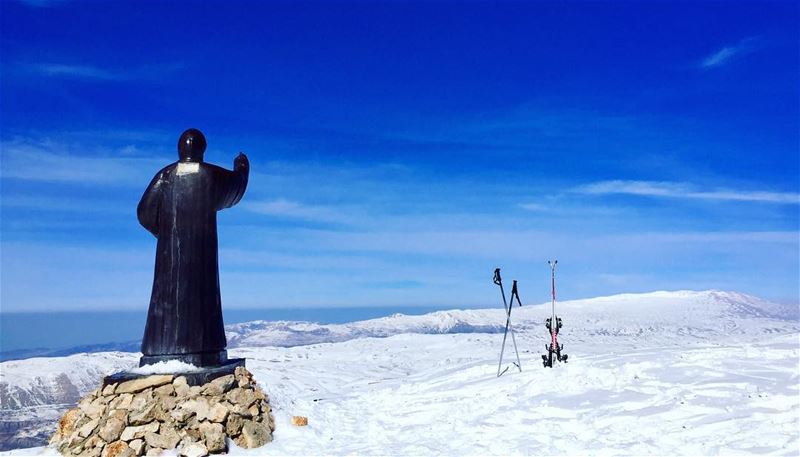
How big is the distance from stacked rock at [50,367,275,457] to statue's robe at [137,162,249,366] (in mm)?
522

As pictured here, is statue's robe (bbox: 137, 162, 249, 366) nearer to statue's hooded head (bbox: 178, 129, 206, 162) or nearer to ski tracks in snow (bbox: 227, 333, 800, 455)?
statue's hooded head (bbox: 178, 129, 206, 162)

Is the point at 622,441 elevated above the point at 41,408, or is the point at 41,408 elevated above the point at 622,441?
the point at 622,441

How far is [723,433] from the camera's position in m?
8.46

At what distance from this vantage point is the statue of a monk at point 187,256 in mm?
9164

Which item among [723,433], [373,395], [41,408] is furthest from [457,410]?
[41,408]

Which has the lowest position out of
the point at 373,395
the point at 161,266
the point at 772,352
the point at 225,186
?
the point at 373,395

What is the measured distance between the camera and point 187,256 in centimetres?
941

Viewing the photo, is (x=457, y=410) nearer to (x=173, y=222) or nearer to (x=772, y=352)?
(x=173, y=222)

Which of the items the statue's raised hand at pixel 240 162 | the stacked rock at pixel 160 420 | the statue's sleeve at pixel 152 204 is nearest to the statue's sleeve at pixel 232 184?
the statue's raised hand at pixel 240 162

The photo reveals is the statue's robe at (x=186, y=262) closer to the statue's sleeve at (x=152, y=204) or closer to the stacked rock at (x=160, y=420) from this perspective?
the statue's sleeve at (x=152, y=204)

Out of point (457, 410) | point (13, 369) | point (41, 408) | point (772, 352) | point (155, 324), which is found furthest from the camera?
point (13, 369)

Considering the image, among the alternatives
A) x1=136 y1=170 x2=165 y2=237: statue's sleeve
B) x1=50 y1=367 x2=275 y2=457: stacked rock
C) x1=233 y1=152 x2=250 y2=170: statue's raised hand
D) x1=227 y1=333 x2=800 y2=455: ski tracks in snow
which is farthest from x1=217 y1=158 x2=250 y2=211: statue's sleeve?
x1=227 y1=333 x2=800 y2=455: ski tracks in snow

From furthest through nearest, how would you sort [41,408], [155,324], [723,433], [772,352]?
[41,408], [772,352], [155,324], [723,433]

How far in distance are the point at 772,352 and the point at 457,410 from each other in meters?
7.67
